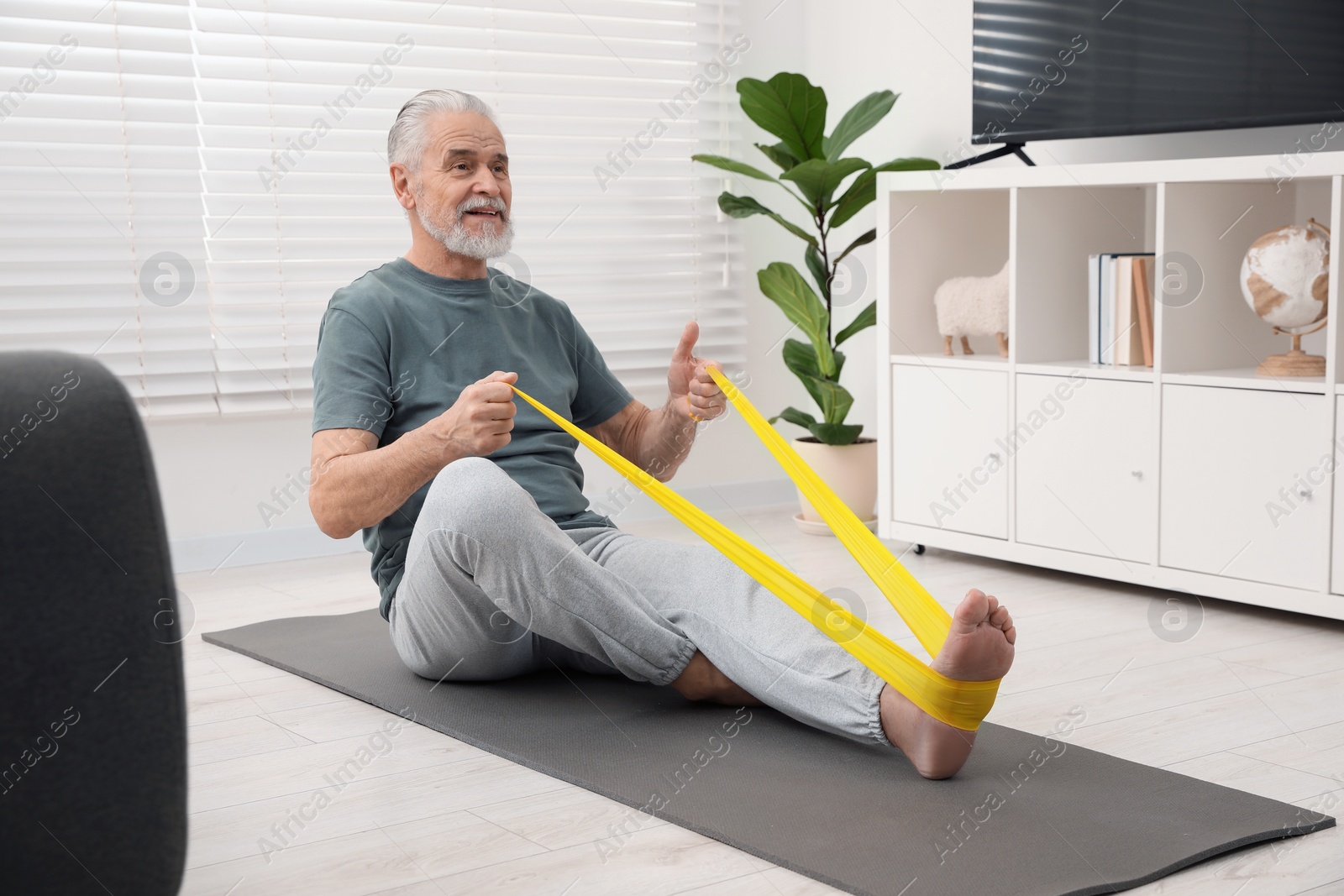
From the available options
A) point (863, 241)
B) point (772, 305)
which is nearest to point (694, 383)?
point (863, 241)

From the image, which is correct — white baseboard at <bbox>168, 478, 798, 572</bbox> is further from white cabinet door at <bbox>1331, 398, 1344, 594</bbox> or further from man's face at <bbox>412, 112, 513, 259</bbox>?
white cabinet door at <bbox>1331, 398, 1344, 594</bbox>

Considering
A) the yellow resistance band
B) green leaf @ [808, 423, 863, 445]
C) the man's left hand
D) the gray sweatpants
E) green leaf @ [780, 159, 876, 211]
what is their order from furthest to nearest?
green leaf @ [808, 423, 863, 445] → green leaf @ [780, 159, 876, 211] → the man's left hand → the gray sweatpants → the yellow resistance band

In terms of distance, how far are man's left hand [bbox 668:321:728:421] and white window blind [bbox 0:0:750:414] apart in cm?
173

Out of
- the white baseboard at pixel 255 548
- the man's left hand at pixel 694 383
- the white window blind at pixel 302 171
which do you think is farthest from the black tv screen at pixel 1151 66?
the white baseboard at pixel 255 548

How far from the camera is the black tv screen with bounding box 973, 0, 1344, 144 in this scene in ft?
8.78

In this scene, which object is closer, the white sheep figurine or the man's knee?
the man's knee

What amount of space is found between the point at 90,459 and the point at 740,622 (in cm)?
119

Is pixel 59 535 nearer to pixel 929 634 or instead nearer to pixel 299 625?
pixel 929 634

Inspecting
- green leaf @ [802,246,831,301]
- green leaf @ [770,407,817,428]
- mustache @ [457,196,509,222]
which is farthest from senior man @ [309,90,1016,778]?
green leaf @ [802,246,831,301]

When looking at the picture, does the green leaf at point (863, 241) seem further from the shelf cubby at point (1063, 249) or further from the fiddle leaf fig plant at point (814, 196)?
the shelf cubby at point (1063, 249)

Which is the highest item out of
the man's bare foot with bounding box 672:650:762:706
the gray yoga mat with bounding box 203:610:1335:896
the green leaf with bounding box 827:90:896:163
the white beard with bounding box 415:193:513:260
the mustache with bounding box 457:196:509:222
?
the green leaf with bounding box 827:90:896:163

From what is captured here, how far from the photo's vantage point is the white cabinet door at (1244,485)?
2615 millimetres

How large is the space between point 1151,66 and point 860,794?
6.48 ft

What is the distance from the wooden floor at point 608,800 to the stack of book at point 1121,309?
53cm
